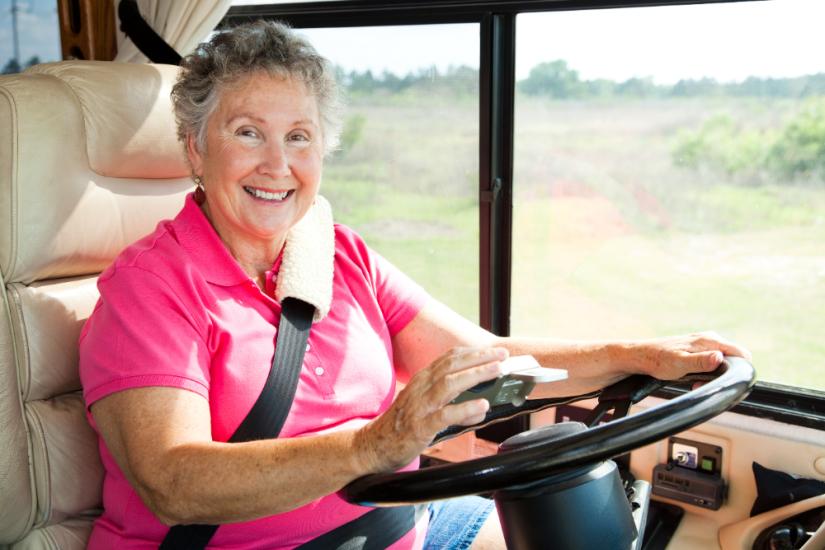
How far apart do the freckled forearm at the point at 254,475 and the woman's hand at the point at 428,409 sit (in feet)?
0.11

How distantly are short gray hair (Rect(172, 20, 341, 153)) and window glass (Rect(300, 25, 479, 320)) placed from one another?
64 cm

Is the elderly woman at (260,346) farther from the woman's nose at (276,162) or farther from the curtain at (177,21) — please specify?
the curtain at (177,21)

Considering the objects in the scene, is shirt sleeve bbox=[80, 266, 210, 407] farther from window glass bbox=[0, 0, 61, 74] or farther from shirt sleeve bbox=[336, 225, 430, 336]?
window glass bbox=[0, 0, 61, 74]

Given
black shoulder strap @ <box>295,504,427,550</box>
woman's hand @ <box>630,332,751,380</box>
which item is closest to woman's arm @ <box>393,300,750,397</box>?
woman's hand @ <box>630,332,751,380</box>

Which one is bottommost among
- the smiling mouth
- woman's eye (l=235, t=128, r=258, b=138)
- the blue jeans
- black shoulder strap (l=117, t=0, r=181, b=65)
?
the blue jeans

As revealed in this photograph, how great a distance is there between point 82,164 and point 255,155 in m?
0.33

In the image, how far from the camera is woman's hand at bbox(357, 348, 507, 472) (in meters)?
1.08

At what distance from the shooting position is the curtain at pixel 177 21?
2.08 m

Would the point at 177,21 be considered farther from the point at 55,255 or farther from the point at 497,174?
the point at 497,174

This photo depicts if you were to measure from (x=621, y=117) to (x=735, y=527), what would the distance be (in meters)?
1.10

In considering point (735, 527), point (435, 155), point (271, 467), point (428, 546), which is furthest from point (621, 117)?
point (271, 467)

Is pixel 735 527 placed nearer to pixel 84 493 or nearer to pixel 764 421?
pixel 764 421

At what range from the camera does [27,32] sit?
5.23 metres

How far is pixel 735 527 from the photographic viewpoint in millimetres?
2051
